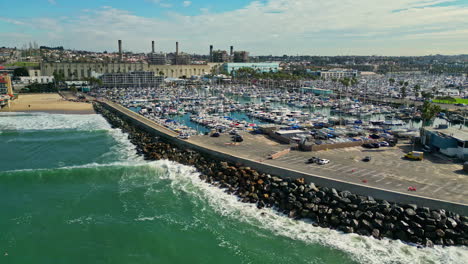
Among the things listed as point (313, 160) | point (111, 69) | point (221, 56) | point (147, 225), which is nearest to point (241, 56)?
point (221, 56)

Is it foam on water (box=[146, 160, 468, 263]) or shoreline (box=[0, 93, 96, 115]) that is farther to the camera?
shoreline (box=[0, 93, 96, 115])

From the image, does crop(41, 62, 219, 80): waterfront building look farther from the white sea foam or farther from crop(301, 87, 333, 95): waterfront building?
crop(301, 87, 333, 95): waterfront building

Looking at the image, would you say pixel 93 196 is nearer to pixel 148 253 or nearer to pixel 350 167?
pixel 148 253

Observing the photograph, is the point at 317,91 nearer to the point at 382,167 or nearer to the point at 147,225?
the point at 382,167

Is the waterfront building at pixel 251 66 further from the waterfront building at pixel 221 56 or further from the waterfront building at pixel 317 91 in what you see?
the waterfront building at pixel 317 91

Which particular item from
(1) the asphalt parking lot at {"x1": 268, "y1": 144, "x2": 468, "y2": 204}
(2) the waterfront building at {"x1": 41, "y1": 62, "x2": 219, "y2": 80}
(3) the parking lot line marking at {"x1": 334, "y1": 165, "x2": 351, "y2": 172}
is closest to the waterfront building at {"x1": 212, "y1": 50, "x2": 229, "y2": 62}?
(2) the waterfront building at {"x1": 41, "y1": 62, "x2": 219, "y2": 80}

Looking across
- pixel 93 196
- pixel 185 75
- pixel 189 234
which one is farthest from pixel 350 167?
pixel 185 75
